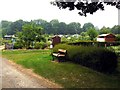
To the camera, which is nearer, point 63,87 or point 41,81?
point 63,87

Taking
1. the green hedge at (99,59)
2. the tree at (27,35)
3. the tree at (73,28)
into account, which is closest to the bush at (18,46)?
the tree at (27,35)

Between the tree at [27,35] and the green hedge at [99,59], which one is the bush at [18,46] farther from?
the green hedge at [99,59]

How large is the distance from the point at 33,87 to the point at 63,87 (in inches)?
47.1

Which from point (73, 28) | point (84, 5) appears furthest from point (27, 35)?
point (73, 28)

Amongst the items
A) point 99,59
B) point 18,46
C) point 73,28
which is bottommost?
point 18,46

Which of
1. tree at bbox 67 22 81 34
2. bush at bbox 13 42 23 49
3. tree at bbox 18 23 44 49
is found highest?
tree at bbox 67 22 81 34

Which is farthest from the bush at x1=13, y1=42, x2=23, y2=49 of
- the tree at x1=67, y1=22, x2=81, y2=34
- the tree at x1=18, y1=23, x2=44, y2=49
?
the tree at x1=67, y1=22, x2=81, y2=34

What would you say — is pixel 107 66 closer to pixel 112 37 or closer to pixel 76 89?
pixel 76 89

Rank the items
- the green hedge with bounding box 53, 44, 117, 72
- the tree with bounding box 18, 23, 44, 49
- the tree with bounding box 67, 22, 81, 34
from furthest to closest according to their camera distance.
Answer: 1. the tree with bounding box 67, 22, 81, 34
2. the tree with bounding box 18, 23, 44, 49
3. the green hedge with bounding box 53, 44, 117, 72

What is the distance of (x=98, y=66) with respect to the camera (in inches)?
601

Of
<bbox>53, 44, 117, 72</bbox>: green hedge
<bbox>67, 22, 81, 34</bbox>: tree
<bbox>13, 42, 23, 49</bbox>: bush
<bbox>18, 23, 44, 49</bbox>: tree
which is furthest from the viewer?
<bbox>67, 22, 81, 34</bbox>: tree

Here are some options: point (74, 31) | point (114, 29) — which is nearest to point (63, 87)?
point (114, 29)

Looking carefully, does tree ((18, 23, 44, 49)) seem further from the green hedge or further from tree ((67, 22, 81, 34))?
tree ((67, 22, 81, 34))

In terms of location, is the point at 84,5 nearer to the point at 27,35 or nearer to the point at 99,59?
the point at 99,59
